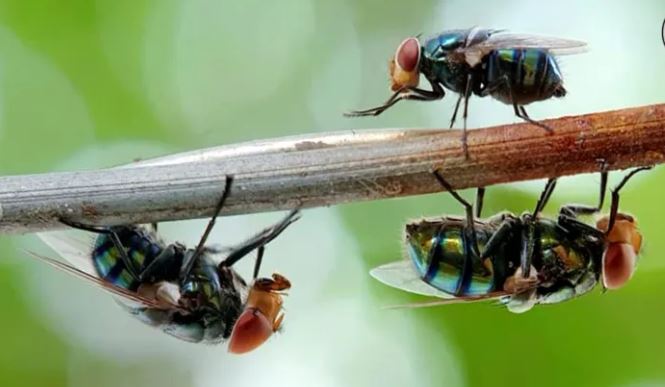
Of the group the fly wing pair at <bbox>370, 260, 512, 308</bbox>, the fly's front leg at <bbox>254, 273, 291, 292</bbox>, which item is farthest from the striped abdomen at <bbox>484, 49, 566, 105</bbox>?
the fly's front leg at <bbox>254, 273, 291, 292</bbox>

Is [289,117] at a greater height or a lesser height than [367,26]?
lesser

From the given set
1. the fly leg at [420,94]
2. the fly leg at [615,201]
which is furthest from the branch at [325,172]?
Result: the fly leg at [420,94]

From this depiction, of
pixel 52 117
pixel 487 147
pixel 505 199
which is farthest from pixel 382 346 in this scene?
pixel 487 147

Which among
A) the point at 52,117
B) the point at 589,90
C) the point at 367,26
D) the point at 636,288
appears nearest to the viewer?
the point at 636,288

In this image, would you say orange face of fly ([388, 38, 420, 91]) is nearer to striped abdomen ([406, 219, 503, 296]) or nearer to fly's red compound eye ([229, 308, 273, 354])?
striped abdomen ([406, 219, 503, 296])

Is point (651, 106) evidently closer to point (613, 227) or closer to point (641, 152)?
point (641, 152)

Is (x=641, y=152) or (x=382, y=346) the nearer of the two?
(x=641, y=152)

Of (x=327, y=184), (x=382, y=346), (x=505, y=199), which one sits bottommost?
(x=382, y=346)

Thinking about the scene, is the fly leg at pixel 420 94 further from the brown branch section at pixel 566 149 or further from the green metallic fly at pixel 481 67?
the brown branch section at pixel 566 149
